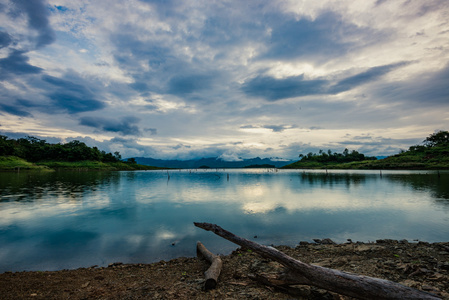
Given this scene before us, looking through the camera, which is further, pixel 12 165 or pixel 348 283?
pixel 12 165

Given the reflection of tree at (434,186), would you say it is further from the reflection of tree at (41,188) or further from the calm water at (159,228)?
the reflection of tree at (41,188)

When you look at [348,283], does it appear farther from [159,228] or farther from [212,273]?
[159,228]

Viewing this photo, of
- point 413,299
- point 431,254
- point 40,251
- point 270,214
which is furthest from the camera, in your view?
point 270,214

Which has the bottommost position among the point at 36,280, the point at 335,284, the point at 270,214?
the point at 270,214

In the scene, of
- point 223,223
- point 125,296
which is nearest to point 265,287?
point 125,296

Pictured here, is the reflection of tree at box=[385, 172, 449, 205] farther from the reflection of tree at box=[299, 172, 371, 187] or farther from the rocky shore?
the rocky shore

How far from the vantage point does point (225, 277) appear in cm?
958

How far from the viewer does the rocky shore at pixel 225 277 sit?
7.92 metres

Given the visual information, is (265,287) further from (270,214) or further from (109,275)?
(270,214)

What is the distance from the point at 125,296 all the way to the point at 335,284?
7524mm

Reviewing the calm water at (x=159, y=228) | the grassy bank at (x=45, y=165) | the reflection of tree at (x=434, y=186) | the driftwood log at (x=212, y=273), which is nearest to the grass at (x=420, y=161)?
the reflection of tree at (x=434, y=186)

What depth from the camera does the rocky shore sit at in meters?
7.92

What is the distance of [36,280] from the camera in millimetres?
9477

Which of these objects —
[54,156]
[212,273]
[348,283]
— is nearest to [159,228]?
[212,273]
